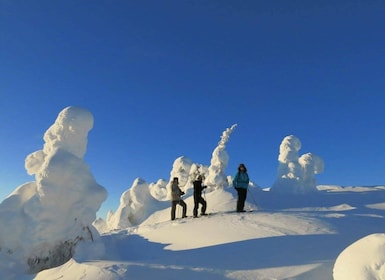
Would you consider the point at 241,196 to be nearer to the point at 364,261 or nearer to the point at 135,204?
the point at 364,261

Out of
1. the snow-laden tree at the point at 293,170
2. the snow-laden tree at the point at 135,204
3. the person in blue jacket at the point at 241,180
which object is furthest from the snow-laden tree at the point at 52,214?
the snow-laden tree at the point at 293,170

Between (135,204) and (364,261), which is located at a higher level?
(364,261)

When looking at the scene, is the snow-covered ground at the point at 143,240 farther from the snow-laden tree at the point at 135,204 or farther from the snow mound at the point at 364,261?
the snow-laden tree at the point at 135,204

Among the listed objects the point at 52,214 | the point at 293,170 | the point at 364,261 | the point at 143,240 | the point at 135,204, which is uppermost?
the point at 293,170

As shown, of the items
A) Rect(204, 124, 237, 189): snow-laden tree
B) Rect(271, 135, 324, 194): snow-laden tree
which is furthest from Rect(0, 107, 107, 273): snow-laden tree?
Rect(271, 135, 324, 194): snow-laden tree

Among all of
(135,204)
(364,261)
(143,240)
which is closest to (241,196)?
(143,240)

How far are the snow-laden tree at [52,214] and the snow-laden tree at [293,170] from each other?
84.2 ft

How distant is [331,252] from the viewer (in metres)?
9.04

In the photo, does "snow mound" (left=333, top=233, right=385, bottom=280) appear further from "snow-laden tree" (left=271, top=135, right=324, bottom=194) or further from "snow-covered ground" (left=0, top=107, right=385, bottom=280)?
"snow-laden tree" (left=271, top=135, right=324, bottom=194)

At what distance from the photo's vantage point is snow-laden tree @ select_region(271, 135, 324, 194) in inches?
1395

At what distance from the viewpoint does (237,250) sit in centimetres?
925

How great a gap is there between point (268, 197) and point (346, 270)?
65.7 ft

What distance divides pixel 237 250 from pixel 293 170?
27677mm

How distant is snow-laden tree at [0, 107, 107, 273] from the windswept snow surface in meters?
1.24
